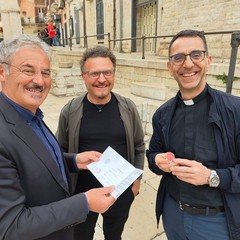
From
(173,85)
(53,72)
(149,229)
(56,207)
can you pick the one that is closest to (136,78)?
(173,85)

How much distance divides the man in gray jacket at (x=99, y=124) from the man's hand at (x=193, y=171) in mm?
705

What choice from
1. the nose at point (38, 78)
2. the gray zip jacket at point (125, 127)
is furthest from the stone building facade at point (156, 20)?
the nose at point (38, 78)

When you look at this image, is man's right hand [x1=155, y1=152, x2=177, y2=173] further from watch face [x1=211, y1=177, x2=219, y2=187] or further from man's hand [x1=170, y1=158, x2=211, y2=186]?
watch face [x1=211, y1=177, x2=219, y2=187]

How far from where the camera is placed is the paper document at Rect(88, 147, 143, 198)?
1.26 metres

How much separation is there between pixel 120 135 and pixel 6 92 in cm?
100

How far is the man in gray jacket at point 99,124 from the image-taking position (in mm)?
1810

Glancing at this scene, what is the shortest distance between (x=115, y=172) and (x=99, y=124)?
577mm

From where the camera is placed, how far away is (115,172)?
4.56 ft

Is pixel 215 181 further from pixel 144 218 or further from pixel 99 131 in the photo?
pixel 144 218

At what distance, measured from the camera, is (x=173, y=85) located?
22.1ft

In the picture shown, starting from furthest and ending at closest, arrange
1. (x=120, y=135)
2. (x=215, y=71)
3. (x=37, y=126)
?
(x=215, y=71)
(x=120, y=135)
(x=37, y=126)

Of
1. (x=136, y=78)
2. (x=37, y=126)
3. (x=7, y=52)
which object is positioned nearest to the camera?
(x=7, y=52)

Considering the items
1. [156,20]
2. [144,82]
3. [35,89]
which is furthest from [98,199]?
[156,20]

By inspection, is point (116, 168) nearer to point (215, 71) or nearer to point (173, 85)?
point (215, 71)
